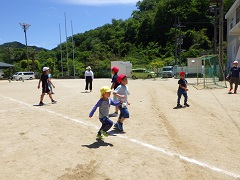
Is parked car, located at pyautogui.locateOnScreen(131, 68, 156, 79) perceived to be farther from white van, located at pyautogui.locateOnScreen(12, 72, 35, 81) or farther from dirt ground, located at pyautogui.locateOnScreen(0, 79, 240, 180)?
dirt ground, located at pyautogui.locateOnScreen(0, 79, 240, 180)

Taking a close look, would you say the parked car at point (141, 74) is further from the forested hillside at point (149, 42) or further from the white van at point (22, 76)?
the white van at point (22, 76)

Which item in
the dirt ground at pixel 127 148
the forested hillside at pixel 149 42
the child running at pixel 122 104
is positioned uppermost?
the forested hillside at pixel 149 42

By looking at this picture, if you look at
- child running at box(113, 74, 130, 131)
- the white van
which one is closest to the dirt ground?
child running at box(113, 74, 130, 131)

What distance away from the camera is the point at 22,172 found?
4.25 m

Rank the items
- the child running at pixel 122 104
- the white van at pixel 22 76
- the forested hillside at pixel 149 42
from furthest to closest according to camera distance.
A: the forested hillside at pixel 149 42 < the white van at pixel 22 76 < the child running at pixel 122 104

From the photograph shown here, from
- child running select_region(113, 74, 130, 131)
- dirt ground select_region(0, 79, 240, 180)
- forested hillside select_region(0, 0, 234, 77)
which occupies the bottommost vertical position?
dirt ground select_region(0, 79, 240, 180)

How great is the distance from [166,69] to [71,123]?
33785 millimetres

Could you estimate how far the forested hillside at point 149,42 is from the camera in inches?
2510

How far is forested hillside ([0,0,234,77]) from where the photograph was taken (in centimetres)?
6375

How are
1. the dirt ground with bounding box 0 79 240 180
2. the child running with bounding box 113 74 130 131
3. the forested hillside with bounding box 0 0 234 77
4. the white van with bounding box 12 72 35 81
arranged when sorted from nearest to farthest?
the dirt ground with bounding box 0 79 240 180, the child running with bounding box 113 74 130 131, the white van with bounding box 12 72 35 81, the forested hillside with bounding box 0 0 234 77

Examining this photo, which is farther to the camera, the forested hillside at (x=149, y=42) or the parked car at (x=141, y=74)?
the forested hillside at (x=149, y=42)

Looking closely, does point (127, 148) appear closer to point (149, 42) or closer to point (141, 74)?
point (141, 74)

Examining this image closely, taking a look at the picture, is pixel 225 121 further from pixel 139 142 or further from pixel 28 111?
pixel 28 111

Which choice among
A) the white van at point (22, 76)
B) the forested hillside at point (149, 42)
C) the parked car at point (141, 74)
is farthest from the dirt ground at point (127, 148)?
the forested hillside at point (149, 42)
